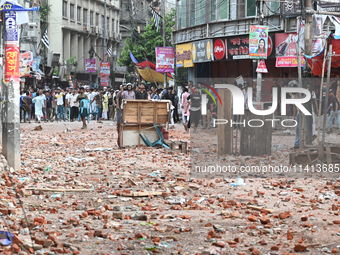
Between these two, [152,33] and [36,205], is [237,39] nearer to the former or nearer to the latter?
[152,33]

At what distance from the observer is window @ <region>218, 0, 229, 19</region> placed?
3088 cm

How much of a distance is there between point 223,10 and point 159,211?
25437 mm

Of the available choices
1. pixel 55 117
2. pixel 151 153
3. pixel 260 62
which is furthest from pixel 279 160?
pixel 55 117

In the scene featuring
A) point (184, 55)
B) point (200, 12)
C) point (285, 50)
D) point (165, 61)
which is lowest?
point (165, 61)

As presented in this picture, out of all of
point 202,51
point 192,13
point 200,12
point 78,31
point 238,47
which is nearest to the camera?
point 238,47

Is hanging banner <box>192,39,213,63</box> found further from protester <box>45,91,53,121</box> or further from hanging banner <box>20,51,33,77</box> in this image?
hanging banner <box>20,51,33,77</box>

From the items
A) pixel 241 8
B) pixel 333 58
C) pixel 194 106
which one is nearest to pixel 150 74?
pixel 241 8

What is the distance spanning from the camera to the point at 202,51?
32.8m

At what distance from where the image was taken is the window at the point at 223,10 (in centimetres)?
3088

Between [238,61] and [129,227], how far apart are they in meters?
26.8

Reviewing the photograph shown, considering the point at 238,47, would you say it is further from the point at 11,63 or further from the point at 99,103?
the point at 11,63

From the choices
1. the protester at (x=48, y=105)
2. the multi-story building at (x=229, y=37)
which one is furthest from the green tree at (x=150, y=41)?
the protester at (x=48, y=105)

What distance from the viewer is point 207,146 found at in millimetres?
15508

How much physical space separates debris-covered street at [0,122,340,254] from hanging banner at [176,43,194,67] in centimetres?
2350
